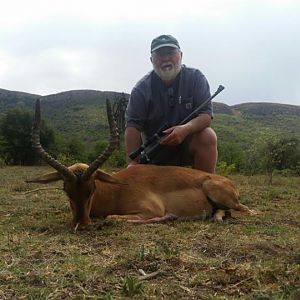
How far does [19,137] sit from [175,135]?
23.3m

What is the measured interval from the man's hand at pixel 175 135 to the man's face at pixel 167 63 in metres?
0.91

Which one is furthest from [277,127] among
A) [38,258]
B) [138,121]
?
[38,258]

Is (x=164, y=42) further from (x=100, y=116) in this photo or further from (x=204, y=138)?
(x=100, y=116)

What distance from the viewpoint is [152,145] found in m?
6.99

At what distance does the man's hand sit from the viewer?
6.69m

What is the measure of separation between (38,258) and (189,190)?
2.88 metres

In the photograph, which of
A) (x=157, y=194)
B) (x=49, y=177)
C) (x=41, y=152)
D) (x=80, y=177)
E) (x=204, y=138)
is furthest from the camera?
(x=204, y=138)

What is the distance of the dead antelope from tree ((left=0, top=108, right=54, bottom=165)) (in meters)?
19.1

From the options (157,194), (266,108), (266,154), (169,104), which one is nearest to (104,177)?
(157,194)

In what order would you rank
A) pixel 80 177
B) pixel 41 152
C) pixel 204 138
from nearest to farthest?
pixel 41 152 → pixel 80 177 → pixel 204 138

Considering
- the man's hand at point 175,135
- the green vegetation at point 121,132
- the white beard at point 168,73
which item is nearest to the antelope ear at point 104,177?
the man's hand at point 175,135

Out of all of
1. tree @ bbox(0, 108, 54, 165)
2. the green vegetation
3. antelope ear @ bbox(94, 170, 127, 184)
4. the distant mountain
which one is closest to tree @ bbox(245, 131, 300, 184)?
the green vegetation

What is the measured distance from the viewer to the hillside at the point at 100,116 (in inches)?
1889

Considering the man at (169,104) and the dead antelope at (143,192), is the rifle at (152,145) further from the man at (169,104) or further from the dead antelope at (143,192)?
the dead antelope at (143,192)
